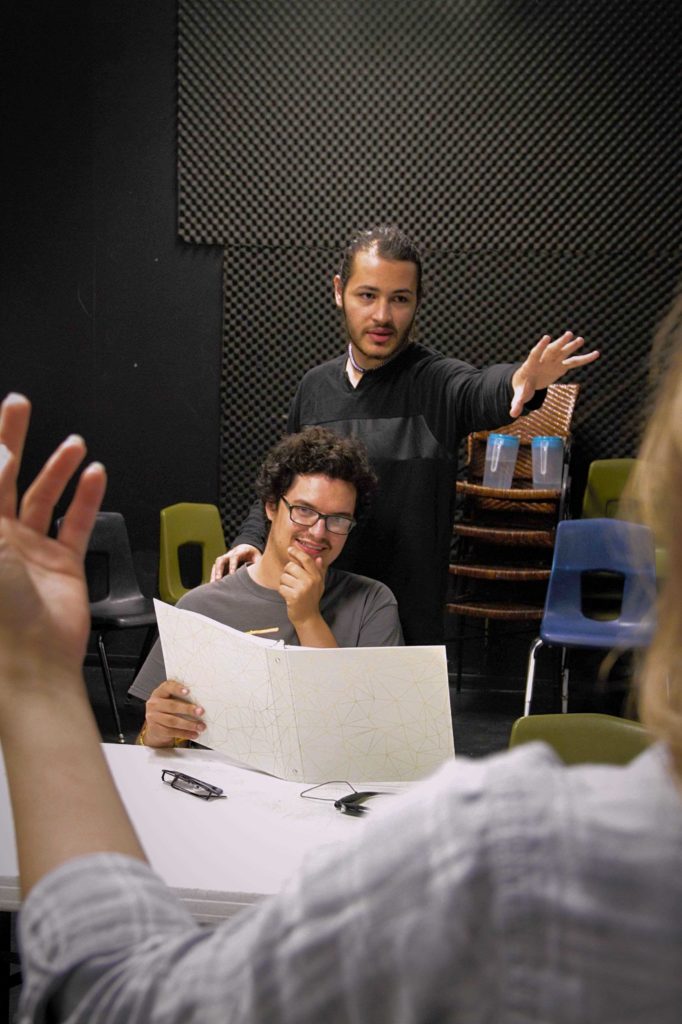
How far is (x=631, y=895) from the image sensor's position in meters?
0.43

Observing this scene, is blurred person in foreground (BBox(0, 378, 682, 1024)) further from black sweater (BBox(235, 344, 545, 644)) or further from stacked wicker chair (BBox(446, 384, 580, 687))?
stacked wicker chair (BBox(446, 384, 580, 687))

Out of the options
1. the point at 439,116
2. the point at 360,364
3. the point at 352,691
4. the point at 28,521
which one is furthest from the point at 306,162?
the point at 28,521

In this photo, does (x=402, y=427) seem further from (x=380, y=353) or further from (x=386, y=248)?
(x=386, y=248)

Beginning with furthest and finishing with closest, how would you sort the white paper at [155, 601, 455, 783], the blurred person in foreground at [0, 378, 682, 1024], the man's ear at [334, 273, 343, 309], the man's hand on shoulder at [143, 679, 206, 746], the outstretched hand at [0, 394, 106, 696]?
the man's ear at [334, 273, 343, 309]
the man's hand on shoulder at [143, 679, 206, 746]
the white paper at [155, 601, 455, 783]
the outstretched hand at [0, 394, 106, 696]
the blurred person in foreground at [0, 378, 682, 1024]

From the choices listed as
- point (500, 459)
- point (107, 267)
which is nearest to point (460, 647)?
point (500, 459)

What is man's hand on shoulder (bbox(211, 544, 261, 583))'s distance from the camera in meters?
2.57

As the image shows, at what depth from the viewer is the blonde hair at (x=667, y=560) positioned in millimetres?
484

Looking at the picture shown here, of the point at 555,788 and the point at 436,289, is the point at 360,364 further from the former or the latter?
the point at 436,289

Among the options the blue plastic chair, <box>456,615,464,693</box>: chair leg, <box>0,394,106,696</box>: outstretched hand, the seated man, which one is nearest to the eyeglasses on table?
the seated man

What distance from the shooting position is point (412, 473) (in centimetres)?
281

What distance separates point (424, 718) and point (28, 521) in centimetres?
119

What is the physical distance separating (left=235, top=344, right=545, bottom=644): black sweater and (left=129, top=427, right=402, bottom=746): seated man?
305 millimetres

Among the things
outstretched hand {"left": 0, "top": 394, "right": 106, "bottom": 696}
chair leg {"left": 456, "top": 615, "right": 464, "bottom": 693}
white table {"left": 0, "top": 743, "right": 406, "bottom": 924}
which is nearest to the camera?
outstretched hand {"left": 0, "top": 394, "right": 106, "bottom": 696}

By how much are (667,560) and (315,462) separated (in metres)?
1.96
